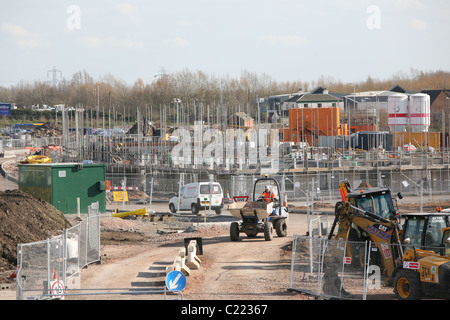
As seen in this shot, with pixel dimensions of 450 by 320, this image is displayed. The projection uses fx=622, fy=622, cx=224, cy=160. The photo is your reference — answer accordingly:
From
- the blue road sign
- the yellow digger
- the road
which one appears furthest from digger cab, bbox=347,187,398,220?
the blue road sign

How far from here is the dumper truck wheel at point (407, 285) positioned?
1392 cm

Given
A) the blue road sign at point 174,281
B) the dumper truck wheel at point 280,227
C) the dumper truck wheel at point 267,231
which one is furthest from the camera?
the dumper truck wheel at point 280,227

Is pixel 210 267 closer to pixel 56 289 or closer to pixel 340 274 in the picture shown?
pixel 340 274

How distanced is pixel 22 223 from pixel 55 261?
777cm

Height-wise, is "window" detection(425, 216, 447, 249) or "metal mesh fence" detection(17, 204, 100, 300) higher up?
"window" detection(425, 216, 447, 249)

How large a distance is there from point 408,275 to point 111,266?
1001cm

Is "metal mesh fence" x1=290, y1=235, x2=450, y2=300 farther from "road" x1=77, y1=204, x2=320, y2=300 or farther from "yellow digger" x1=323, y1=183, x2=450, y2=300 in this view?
"road" x1=77, y1=204, x2=320, y2=300

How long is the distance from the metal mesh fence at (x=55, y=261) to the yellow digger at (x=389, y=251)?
21.3 feet

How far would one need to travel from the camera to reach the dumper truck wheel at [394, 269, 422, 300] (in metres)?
13.9

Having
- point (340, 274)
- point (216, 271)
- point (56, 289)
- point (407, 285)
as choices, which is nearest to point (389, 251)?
point (340, 274)

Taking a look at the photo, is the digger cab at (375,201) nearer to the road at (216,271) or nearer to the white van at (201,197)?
the road at (216,271)

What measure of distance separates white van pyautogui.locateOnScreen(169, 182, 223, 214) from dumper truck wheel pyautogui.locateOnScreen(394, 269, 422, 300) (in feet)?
68.3

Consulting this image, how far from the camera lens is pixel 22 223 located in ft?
73.2

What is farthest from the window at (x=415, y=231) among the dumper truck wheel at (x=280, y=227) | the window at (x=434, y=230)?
the dumper truck wheel at (x=280, y=227)
